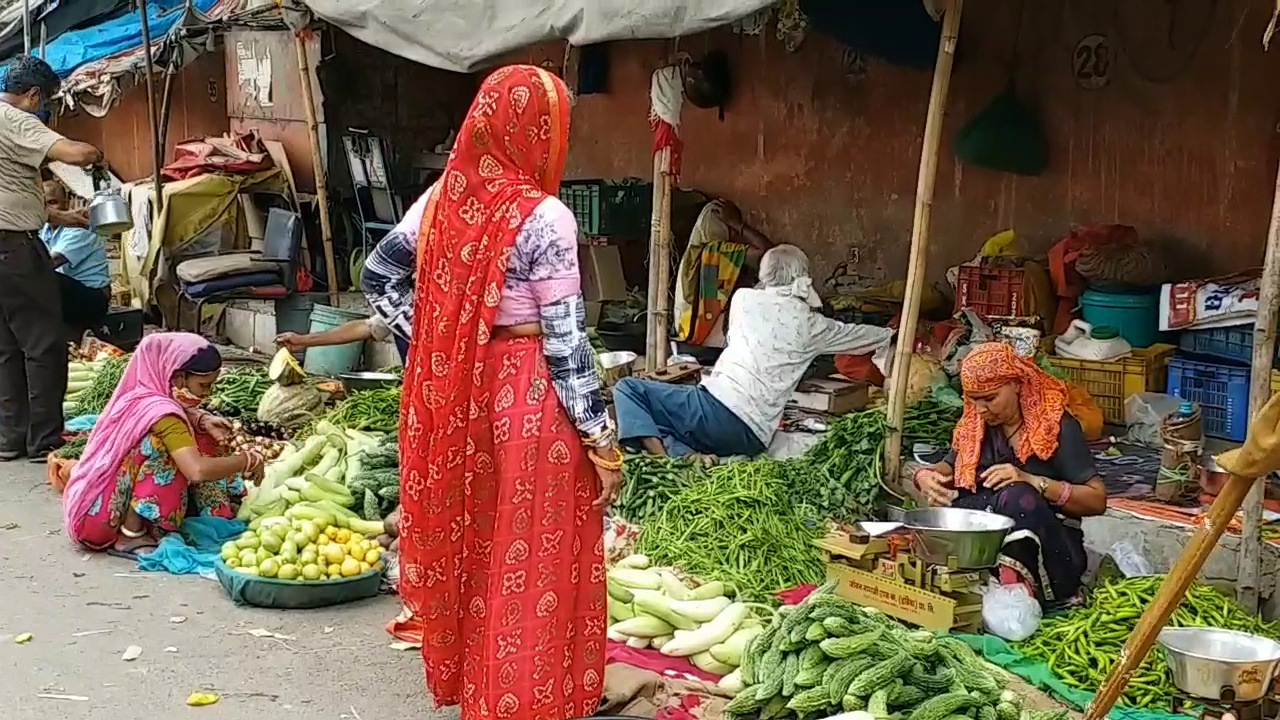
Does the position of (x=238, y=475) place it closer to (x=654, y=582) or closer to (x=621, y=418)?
(x=621, y=418)

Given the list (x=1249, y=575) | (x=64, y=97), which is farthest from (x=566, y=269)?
(x=64, y=97)

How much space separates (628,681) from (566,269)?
151 centimetres

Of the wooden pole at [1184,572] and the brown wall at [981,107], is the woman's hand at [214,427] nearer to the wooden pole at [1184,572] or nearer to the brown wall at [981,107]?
the wooden pole at [1184,572]

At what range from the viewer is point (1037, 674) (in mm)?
4883

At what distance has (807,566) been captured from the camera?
5.98 meters

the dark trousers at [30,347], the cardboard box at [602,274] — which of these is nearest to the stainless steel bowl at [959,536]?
the dark trousers at [30,347]

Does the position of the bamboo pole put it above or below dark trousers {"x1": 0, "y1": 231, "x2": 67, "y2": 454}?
above

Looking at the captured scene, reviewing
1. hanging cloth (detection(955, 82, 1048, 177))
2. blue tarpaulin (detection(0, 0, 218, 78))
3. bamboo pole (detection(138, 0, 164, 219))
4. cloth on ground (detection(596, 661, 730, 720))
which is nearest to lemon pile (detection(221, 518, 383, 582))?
cloth on ground (detection(596, 661, 730, 720))

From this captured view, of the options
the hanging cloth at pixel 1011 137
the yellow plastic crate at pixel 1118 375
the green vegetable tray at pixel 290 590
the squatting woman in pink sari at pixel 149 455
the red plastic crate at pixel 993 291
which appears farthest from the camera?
the hanging cloth at pixel 1011 137

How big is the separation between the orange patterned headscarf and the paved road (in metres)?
2.29

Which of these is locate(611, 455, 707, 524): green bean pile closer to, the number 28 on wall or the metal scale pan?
the metal scale pan

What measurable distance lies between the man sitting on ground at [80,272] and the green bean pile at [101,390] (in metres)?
0.50

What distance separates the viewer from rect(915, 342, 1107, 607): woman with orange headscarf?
Answer: 5293 millimetres

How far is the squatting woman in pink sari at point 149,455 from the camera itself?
630 cm
